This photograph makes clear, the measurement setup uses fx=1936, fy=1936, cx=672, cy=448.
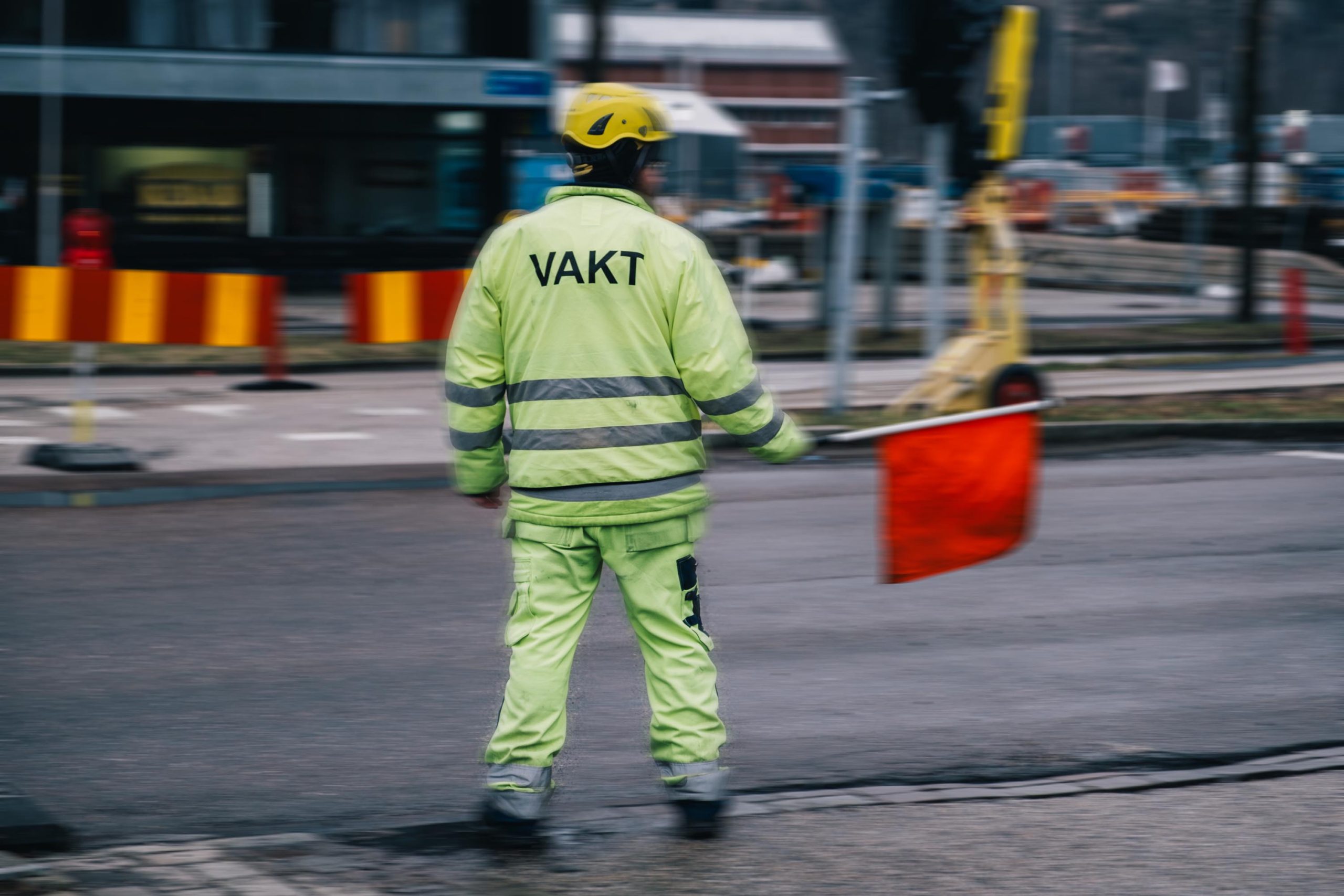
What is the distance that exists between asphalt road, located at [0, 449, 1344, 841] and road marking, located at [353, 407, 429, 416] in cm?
470

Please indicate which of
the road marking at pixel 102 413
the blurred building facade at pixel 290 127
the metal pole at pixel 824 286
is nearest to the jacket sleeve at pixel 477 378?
the road marking at pixel 102 413

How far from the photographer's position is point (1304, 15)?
377 ft

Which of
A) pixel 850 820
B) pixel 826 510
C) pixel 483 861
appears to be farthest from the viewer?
pixel 826 510

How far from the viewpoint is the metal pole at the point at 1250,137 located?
72.8 ft

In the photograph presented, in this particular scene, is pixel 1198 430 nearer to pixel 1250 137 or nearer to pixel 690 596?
pixel 1250 137

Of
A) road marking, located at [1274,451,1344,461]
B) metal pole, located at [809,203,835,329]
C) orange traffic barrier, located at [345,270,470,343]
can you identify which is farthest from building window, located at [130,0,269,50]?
road marking, located at [1274,451,1344,461]

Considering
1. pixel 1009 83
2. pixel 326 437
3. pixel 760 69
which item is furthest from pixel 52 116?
pixel 760 69

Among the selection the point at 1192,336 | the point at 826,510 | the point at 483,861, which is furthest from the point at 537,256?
the point at 1192,336

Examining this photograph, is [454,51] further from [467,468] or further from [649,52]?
[649,52]

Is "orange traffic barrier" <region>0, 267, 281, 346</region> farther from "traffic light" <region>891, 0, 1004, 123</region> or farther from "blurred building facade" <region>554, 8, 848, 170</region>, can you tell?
"blurred building facade" <region>554, 8, 848, 170</region>

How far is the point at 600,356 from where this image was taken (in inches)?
171

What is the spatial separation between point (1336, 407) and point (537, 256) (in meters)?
11.9

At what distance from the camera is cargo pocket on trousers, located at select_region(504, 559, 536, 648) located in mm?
4371

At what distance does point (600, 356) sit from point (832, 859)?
1.24 meters
